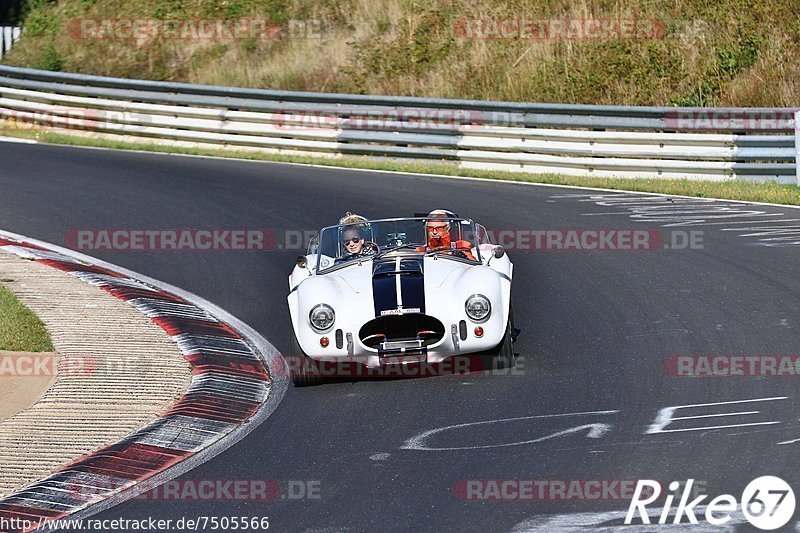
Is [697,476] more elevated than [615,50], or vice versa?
[615,50]

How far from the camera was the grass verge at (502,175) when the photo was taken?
16.1 meters

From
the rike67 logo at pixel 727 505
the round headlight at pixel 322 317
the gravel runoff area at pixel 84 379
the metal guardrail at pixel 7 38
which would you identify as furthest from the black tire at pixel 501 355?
the metal guardrail at pixel 7 38

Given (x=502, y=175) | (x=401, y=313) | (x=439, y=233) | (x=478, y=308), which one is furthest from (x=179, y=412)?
(x=502, y=175)

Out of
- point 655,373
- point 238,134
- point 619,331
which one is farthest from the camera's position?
point 238,134

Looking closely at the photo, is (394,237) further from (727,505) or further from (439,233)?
(727,505)

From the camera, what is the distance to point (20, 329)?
10312mm

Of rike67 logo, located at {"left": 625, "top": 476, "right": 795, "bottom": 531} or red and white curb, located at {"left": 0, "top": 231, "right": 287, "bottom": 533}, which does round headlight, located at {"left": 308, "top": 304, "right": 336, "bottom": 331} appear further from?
rike67 logo, located at {"left": 625, "top": 476, "right": 795, "bottom": 531}

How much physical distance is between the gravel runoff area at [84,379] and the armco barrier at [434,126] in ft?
27.9

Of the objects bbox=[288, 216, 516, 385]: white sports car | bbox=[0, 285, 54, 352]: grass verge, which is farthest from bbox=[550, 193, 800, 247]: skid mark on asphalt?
bbox=[0, 285, 54, 352]: grass verge

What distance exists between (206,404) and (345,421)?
1079 millimetres

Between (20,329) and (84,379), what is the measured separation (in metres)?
1.58

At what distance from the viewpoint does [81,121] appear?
75.2 ft

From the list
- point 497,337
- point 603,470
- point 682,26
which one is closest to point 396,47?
point 682,26

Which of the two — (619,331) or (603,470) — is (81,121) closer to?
(619,331)
